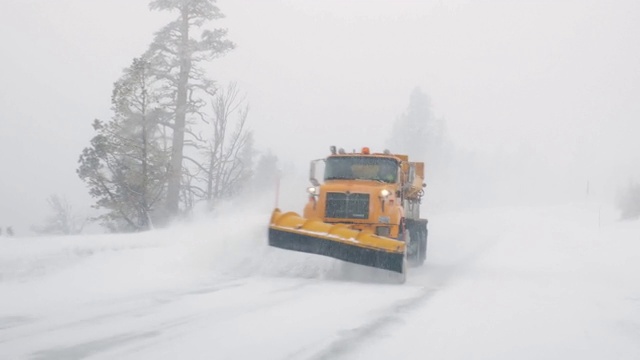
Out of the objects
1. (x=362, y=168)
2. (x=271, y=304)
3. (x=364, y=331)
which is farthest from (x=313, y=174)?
(x=364, y=331)

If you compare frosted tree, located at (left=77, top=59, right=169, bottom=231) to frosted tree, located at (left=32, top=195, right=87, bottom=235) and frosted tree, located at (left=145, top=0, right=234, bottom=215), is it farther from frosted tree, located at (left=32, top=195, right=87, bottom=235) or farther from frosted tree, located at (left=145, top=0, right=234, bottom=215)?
frosted tree, located at (left=32, top=195, right=87, bottom=235)

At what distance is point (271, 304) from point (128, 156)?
12.2 m

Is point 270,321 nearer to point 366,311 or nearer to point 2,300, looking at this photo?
point 366,311

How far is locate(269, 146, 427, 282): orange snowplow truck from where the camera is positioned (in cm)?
1129

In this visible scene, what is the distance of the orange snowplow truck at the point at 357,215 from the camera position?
37.0 feet

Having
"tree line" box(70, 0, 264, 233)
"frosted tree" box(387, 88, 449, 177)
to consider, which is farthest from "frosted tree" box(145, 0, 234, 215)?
"frosted tree" box(387, 88, 449, 177)

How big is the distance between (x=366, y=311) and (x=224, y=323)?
2.09 m

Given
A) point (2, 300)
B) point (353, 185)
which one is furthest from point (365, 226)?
point (2, 300)

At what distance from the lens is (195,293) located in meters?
9.38

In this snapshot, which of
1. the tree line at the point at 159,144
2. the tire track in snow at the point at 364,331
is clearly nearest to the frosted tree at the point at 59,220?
the tree line at the point at 159,144

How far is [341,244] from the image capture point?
11.3m

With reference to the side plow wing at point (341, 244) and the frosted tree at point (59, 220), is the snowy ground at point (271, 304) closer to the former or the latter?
the side plow wing at point (341, 244)

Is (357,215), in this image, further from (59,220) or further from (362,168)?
(59,220)

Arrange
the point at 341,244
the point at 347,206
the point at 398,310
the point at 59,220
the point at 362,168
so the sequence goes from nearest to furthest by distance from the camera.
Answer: the point at 398,310, the point at 341,244, the point at 347,206, the point at 362,168, the point at 59,220
